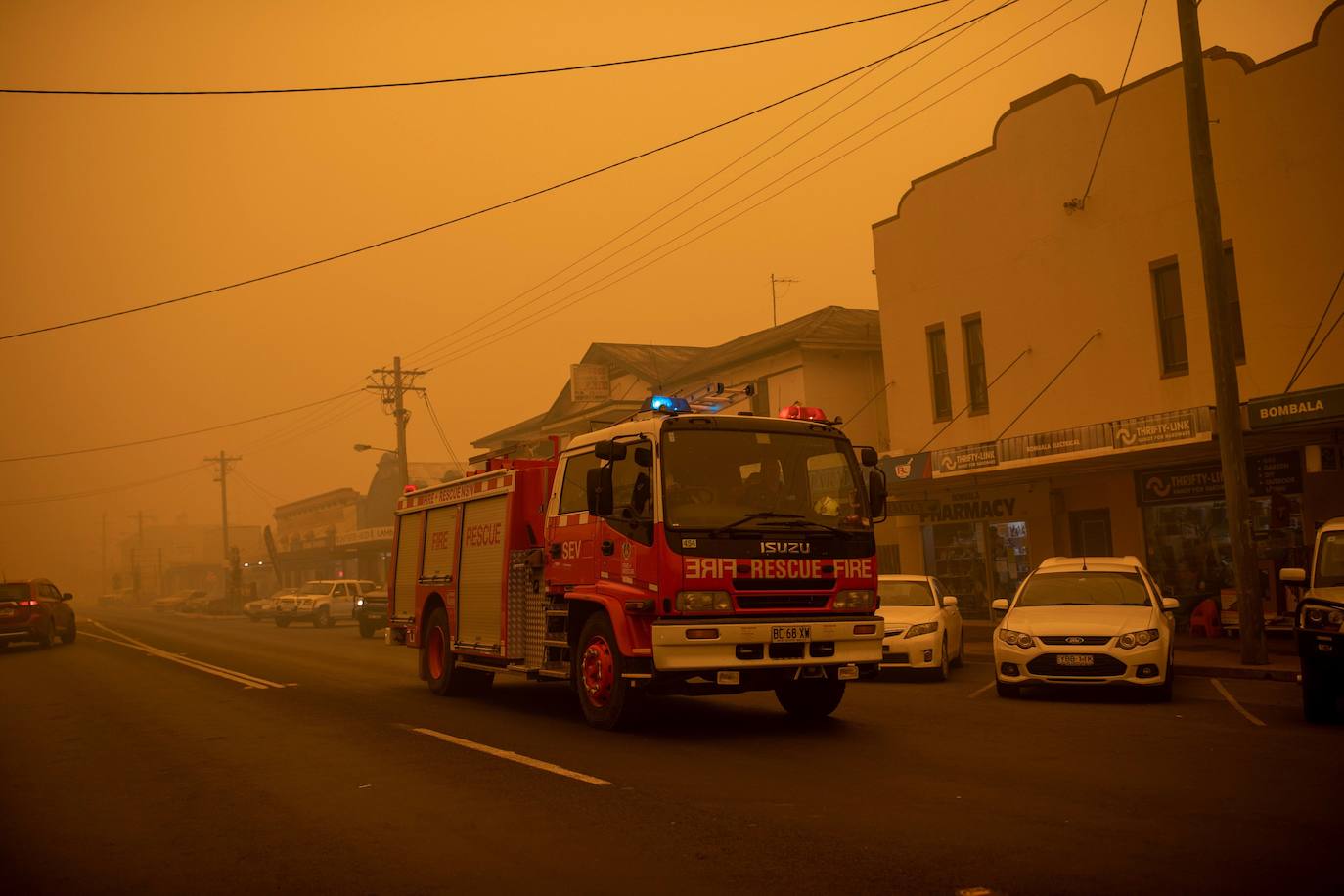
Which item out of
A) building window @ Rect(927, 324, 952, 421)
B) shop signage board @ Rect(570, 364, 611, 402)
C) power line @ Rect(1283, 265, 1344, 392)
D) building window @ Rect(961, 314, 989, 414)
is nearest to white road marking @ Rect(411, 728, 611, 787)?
power line @ Rect(1283, 265, 1344, 392)

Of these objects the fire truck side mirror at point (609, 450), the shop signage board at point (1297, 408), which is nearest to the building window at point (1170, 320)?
the shop signage board at point (1297, 408)

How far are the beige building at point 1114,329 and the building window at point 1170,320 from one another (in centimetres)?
4

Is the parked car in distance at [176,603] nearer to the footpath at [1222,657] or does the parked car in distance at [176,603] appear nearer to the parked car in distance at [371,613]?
the parked car in distance at [371,613]

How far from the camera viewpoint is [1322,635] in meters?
10.4

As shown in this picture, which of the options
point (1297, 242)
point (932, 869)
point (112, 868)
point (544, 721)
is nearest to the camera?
point (932, 869)

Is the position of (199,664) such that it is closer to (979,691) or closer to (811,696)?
(811,696)

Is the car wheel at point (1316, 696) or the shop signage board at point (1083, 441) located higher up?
the shop signage board at point (1083, 441)

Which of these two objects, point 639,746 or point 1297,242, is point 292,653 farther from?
point 1297,242

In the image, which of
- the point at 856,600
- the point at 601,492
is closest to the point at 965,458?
the point at 856,600

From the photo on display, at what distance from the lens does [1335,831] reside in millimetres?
6602

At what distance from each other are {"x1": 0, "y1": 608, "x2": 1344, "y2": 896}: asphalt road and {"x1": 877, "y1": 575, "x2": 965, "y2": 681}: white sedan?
2200mm

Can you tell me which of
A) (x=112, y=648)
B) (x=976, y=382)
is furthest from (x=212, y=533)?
(x=976, y=382)

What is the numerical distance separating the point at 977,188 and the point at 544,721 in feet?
57.7

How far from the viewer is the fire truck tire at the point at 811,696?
12.0 metres
